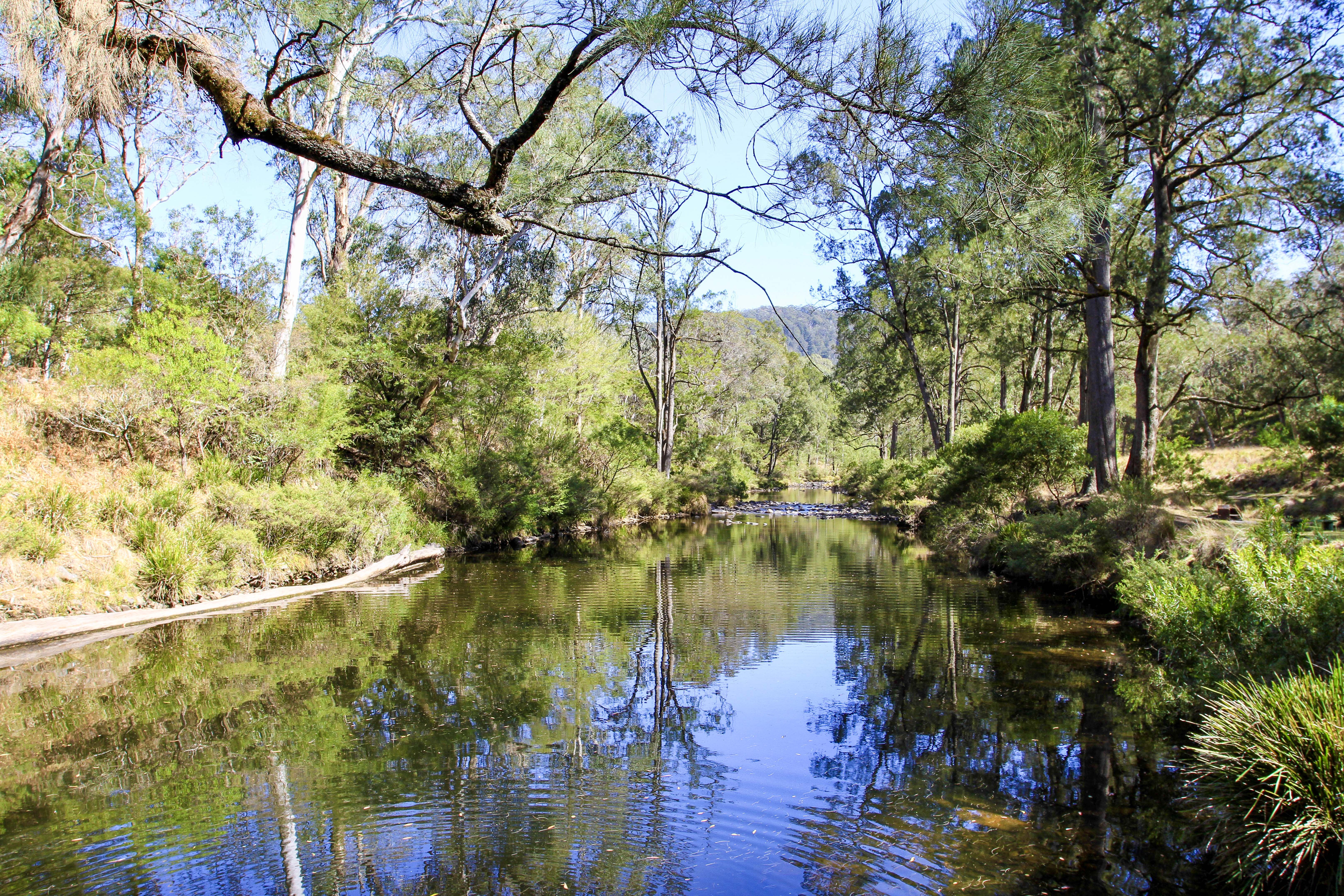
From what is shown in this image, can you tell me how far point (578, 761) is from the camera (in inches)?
206

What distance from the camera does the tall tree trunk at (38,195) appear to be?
544 inches

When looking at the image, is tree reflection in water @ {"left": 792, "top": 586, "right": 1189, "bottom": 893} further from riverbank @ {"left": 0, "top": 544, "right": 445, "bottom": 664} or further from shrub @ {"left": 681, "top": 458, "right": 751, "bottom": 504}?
shrub @ {"left": 681, "top": 458, "right": 751, "bottom": 504}

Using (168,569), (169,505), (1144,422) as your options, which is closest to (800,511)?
(1144,422)

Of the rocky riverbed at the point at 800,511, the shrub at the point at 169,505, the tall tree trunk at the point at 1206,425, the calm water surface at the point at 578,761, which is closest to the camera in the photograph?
the calm water surface at the point at 578,761

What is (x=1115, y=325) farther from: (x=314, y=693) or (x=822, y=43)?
(x=314, y=693)

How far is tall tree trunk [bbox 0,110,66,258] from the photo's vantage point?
13.8m

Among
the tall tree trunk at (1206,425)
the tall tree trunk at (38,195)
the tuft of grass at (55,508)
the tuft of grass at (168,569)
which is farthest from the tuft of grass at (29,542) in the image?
the tall tree trunk at (1206,425)

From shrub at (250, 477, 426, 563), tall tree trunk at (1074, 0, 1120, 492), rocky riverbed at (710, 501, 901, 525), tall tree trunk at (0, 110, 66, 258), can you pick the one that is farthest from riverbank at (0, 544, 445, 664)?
rocky riverbed at (710, 501, 901, 525)

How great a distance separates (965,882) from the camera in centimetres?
381

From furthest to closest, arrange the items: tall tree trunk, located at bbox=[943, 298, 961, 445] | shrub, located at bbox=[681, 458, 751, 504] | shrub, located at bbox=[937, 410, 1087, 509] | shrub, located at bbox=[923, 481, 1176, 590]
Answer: shrub, located at bbox=[681, 458, 751, 504], tall tree trunk, located at bbox=[943, 298, 961, 445], shrub, located at bbox=[937, 410, 1087, 509], shrub, located at bbox=[923, 481, 1176, 590]

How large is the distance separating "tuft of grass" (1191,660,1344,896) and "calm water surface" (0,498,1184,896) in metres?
0.43

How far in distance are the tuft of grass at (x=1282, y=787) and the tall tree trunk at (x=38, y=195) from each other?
57.8 ft

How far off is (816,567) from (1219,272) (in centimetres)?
1058

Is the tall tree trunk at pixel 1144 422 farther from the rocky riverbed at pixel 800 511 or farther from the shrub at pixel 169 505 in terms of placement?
the shrub at pixel 169 505
